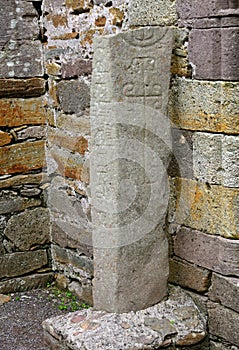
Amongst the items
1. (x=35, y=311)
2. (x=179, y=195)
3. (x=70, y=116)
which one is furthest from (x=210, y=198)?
(x=35, y=311)

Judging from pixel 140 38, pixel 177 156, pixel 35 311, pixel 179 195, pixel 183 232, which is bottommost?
pixel 35 311

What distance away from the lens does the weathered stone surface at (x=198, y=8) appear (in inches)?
119

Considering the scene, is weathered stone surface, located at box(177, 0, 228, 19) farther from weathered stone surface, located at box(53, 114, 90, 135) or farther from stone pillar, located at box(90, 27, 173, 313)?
weathered stone surface, located at box(53, 114, 90, 135)

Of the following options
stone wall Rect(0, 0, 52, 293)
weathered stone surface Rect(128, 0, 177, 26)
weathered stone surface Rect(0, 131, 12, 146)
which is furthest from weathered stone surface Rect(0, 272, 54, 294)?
weathered stone surface Rect(128, 0, 177, 26)

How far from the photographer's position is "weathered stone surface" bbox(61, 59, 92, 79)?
3.86m

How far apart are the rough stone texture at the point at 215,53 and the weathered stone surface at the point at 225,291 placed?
42.6 inches

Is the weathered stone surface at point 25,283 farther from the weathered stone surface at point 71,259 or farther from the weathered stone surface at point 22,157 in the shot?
the weathered stone surface at point 22,157

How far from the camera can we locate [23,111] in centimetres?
442

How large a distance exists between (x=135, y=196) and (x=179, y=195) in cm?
33

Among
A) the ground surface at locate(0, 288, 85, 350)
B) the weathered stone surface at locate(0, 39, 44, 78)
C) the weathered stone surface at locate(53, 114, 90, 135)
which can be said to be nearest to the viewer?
the ground surface at locate(0, 288, 85, 350)

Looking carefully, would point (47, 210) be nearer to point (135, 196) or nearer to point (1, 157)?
point (1, 157)

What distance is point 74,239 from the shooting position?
14.2ft

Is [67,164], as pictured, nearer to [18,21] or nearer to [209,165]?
[18,21]

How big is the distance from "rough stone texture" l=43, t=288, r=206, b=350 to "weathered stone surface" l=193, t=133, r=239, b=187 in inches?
30.5
